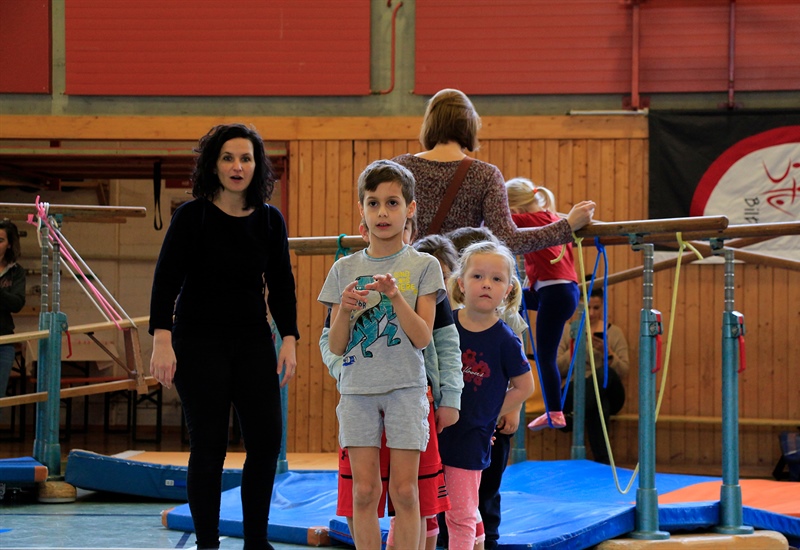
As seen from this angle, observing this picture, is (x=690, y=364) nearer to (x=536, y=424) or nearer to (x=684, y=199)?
(x=684, y=199)

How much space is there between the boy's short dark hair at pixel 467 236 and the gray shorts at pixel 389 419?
72 cm

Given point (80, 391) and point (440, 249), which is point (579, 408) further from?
point (80, 391)

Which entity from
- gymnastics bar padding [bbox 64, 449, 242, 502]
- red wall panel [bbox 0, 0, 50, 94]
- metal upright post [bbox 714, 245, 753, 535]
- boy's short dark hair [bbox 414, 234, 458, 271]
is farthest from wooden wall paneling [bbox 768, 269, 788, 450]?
red wall panel [bbox 0, 0, 50, 94]

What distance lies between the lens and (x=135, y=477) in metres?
5.02

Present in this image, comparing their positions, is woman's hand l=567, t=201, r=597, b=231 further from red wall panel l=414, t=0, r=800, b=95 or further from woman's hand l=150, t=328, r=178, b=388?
red wall panel l=414, t=0, r=800, b=95

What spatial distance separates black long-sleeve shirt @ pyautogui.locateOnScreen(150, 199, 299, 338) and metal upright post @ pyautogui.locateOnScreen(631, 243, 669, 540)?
57.5 inches

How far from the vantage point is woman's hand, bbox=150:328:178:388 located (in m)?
2.69

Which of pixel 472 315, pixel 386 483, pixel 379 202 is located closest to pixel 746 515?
pixel 472 315

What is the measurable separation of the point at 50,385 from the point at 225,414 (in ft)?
8.98

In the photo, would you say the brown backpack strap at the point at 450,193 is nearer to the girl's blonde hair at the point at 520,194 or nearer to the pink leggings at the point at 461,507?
the pink leggings at the point at 461,507

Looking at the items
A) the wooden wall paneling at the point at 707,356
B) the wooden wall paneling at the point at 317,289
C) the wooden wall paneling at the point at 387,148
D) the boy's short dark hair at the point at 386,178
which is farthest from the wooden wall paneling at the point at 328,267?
the boy's short dark hair at the point at 386,178

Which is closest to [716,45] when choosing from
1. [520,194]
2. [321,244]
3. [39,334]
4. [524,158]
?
[524,158]

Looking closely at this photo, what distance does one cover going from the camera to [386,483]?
256 centimetres

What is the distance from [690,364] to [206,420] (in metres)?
5.47
